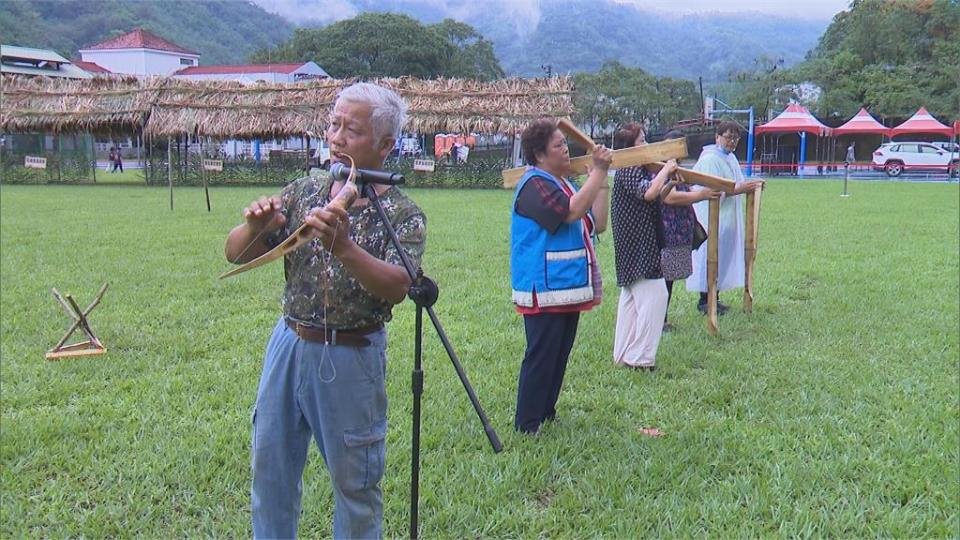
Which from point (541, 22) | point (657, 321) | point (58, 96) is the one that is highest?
point (541, 22)

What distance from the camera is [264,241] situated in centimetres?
219

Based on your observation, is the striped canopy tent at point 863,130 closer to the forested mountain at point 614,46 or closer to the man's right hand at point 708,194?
the man's right hand at point 708,194

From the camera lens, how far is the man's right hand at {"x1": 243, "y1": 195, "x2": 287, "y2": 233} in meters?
1.95

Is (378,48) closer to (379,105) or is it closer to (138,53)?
(138,53)

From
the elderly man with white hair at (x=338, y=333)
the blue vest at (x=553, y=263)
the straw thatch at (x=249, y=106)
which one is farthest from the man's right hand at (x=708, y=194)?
the straw thatch at (x=249, y=106)

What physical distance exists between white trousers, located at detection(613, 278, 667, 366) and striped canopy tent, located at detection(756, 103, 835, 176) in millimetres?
27627

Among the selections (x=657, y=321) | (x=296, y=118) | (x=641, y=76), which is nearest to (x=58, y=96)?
(x=296, y=118)

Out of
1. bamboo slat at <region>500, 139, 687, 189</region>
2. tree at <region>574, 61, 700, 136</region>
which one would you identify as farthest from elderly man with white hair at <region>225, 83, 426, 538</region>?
tree at <region>574, 61, 700, 136</region>

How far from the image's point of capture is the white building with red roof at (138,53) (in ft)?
48.8

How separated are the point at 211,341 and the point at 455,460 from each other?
2743 mm

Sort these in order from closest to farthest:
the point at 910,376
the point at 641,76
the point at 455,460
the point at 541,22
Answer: the point at 455,460 → the point at 910,376 → the point at 641,76 → the point at 541,22

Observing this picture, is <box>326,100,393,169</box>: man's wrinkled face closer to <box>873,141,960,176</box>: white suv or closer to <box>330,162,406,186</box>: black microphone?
<box>330,162,406,186</box>: black microphone

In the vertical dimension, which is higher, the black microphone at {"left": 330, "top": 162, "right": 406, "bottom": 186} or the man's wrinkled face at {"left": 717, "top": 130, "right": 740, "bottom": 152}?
the man's wrinkled face at {"left": 717, "top": 130, "right": 740, "bottom": 152}

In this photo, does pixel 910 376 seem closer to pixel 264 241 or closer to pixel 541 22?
pixel 264 241
